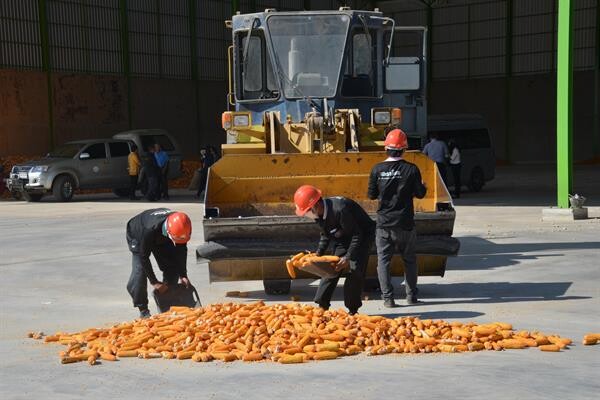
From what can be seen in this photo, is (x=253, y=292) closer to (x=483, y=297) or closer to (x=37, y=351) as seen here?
(x=483, y=297)

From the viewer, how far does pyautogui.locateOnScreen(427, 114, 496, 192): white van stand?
2875 centimetres

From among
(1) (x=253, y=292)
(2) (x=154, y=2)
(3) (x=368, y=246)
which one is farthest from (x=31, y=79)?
(3) (x=368, y=246)

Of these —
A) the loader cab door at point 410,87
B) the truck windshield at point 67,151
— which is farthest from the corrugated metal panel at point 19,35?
the loader cab door at point 410,87

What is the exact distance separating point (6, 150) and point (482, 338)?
2776 centimetres

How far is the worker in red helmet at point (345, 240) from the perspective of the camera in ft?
30.3

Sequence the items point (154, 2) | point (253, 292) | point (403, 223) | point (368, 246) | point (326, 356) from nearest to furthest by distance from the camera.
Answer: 1. point (326, 356)
2. point (368, 246)
3. point (403, 223)
4. point (253, 292)
5. point (154, 2)

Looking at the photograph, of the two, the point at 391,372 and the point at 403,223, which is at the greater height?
the point at 403,223

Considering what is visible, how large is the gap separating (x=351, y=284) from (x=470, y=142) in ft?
66.8

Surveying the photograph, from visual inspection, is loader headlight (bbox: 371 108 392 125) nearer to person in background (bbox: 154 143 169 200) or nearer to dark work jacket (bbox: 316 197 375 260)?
dark work jacket (bbox: 316 197 375 260)

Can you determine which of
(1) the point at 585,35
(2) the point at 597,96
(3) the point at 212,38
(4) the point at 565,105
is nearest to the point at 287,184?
(4) the point at 565,105

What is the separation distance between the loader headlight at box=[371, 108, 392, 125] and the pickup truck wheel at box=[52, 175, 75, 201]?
17.0m

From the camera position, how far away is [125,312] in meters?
10.4

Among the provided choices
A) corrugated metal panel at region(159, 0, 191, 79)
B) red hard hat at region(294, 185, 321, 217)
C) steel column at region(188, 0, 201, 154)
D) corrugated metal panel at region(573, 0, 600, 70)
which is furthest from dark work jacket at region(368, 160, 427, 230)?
corrugated metal panel at region(573, 0, 600, 70)

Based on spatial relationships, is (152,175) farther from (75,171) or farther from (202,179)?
(75,171)
